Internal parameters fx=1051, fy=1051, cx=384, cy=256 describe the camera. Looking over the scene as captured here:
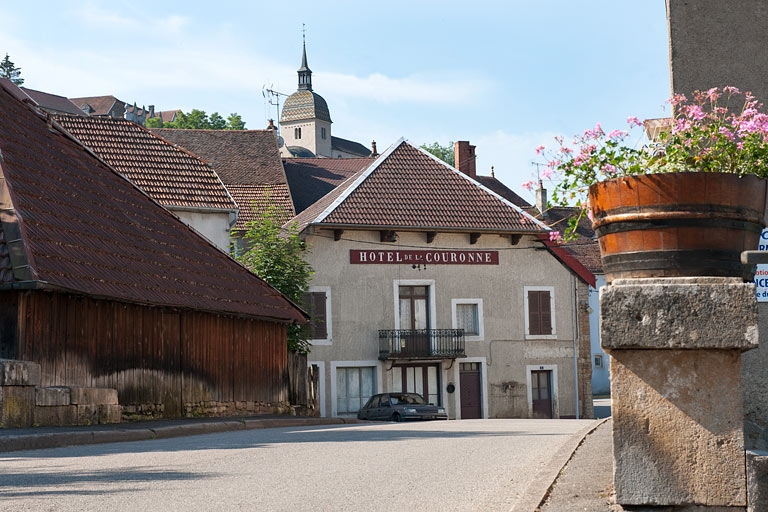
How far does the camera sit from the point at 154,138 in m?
33.4

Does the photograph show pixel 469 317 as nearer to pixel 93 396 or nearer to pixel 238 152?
pixel 238 152

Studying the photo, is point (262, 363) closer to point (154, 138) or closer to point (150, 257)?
point (150, 257)

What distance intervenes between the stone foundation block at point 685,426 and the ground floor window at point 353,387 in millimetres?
30762

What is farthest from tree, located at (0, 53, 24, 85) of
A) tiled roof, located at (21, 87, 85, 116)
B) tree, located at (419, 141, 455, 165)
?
tree, located at (419, 141, 455, 165)

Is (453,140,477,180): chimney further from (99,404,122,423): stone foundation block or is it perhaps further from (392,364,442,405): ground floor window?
(99,404,122,423): stone foundation block

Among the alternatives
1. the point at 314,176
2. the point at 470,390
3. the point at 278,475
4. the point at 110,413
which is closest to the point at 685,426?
the point at 278,475

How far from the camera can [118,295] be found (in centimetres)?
1773

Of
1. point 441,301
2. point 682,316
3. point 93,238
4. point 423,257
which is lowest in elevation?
point 682,316

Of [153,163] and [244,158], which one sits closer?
[153,163]

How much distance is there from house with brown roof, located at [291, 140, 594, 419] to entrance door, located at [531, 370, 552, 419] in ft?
0.12

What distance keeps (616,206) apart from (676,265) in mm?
471

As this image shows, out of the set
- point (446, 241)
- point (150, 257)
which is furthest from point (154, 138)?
point (150, 257)

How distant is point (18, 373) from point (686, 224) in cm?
1116

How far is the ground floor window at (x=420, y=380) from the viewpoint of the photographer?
36.8 meters
